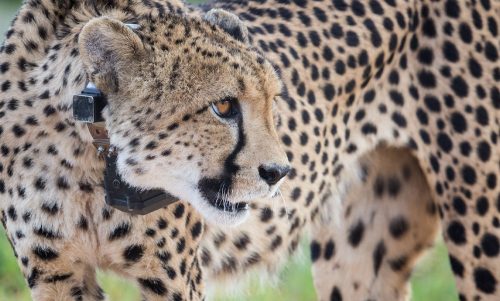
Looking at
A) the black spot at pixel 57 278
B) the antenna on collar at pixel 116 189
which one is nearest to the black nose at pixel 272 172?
the antenna on collar at pixel 116 189

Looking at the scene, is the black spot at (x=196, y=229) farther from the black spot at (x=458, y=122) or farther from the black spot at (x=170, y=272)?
the black spot at (x=458, y=122)

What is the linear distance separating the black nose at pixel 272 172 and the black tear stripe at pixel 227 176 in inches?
2.2

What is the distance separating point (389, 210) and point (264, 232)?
693mm

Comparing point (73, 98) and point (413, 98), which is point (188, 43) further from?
point (413, 98)

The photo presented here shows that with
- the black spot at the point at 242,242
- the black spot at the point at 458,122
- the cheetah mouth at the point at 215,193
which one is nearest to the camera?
the cheetah mouth at the point at 215,193

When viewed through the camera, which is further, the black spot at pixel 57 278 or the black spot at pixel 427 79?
the black spot at pixel 427 79

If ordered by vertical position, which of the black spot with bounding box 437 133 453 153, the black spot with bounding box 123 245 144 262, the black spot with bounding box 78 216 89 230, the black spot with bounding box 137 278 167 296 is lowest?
the black spot with bounding box 437 133 453 153

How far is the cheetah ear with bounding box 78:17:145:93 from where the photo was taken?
2.43m

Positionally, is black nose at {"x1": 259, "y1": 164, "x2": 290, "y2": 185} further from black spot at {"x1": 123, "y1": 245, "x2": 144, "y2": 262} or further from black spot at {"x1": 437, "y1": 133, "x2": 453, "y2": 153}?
black spot at {"x1": 437, "y1": 133, "x2": 453, "y2": 153}

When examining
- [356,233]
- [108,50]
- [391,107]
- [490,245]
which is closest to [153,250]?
[108,50]

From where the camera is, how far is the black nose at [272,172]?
249 centimetres

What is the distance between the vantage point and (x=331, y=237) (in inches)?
156

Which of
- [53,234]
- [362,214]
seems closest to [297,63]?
[362,214]

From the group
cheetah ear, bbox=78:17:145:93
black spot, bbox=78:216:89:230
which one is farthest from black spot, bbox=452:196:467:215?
cheetah ear, bbox=78:17:145:93
